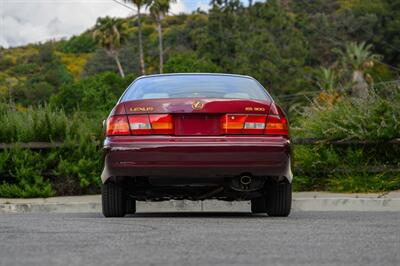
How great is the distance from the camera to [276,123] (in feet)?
28.4

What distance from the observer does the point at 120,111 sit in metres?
8.67

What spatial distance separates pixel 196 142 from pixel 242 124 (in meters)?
0.50

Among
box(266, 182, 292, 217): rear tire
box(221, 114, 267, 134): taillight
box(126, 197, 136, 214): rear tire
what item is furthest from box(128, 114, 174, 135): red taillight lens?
box(126, 197, 136, 214): rear tire

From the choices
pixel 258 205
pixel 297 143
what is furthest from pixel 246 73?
pixel 258 205

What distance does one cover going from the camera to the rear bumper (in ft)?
27.4

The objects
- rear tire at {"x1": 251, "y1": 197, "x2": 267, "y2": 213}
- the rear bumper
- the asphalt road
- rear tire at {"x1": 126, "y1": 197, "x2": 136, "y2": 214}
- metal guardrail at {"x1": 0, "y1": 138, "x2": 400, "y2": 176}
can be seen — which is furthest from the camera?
metal guardrail at {"x1": 0, "y1": 138, "x2": 400, "y2": 176}

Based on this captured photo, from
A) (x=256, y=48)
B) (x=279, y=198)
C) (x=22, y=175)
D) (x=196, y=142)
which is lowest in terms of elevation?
(x=256, y=48)

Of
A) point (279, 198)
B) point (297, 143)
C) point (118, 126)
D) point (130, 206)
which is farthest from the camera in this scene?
point (297, 143)

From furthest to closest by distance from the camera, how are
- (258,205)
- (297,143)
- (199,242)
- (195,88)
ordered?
1. (297,143)
2. (258,205)
3. (195,88)
4. (199,242)

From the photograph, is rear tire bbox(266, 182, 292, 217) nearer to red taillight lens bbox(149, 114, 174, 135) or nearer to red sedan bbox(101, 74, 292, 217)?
red sedan bbox(101, 74, 292, 217)

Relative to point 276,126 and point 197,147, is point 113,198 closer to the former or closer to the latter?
point 197,147

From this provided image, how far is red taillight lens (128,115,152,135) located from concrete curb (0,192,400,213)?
380 cm

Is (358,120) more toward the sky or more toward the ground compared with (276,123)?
more toward the ground

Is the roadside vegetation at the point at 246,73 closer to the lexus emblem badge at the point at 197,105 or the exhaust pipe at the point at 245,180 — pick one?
the exhaust pipe at the point at 245,180
